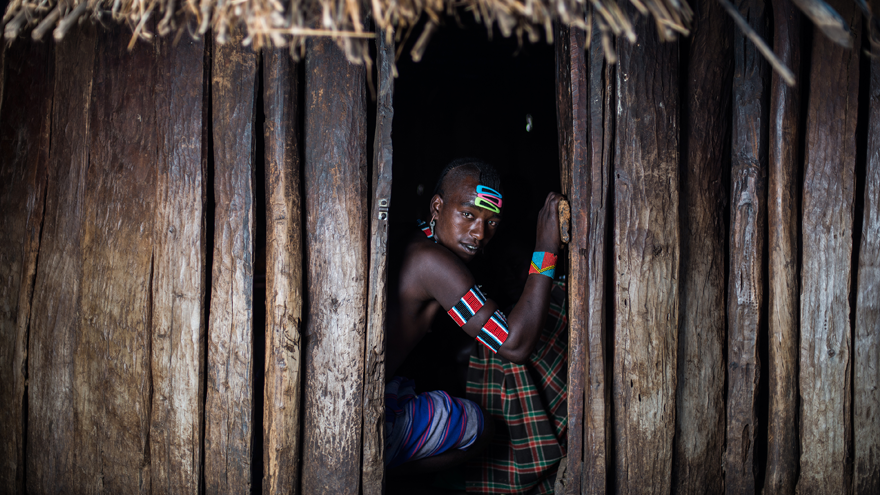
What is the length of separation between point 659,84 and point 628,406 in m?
1.32

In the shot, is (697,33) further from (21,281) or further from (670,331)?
(21,281)

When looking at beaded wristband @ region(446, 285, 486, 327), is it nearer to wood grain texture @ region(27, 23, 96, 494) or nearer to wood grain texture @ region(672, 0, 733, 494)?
wood grain texture @ region(672, 0, 733, 494)

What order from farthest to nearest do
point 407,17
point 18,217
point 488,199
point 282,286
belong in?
point 488,199, point 18,217, point 282,286, point 407,17

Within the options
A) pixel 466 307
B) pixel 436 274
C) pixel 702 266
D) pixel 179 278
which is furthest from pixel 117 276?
pixel 702 266

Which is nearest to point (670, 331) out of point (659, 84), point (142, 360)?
point (659, 84)

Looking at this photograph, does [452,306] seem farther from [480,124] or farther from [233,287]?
[480,124]

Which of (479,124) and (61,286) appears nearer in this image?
(61,286)

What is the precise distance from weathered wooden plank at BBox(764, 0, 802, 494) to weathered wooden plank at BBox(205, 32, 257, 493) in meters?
2.08

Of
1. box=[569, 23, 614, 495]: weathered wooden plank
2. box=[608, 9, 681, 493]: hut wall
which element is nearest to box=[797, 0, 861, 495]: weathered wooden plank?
box=[608, 9, 681, 493]: hut wall

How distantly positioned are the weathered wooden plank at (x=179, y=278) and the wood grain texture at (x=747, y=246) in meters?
2.17

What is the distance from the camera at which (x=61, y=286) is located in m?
2.16

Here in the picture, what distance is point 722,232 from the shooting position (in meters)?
2.15

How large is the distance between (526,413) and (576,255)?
108cm

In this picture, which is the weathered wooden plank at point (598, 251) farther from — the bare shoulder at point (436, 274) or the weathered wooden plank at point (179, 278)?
the weathered wooden plank at point (179, 278)
